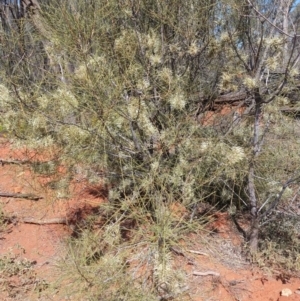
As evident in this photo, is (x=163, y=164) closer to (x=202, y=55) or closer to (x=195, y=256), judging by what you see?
(x=195, y=256)

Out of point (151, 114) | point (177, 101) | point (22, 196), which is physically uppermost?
point (177, 101)

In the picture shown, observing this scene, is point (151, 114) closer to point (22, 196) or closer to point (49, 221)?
point (49, 221)

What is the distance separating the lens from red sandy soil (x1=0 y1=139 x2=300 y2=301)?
2.67 m

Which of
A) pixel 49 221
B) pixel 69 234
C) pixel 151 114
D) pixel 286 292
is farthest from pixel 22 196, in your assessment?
pixel 286 292

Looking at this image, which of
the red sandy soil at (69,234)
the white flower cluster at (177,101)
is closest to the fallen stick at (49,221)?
the red sandy soil at (69,234)

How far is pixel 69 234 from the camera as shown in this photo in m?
3.47

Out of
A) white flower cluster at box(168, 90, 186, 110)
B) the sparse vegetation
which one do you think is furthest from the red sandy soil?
white flower cluster at box(168, 90, 186, 110)

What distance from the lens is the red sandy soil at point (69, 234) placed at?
8.77 feet

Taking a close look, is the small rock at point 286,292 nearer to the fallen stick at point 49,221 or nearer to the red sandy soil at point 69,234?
the red sandy soil at point 69,234

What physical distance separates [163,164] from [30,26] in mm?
1778

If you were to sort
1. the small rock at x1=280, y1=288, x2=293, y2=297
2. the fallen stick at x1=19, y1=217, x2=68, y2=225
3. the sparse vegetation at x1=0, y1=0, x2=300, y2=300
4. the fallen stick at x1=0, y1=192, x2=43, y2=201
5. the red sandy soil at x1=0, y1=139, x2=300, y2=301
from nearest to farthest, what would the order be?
the sparse vegetation at x1=0, y1=0, x2=300, y2=300, the small rock at x1=280, y1=288, x2=293, y2=297, the red sandy soil at x1=0, y1=139, x2=300, y2=301, the fallen stick at x1=19, y1=217, x2=68, y2=225, the fallen stick at x1=0, y1=192, x2=43, y2=201

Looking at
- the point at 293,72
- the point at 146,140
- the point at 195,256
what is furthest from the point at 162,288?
the point at 293,72

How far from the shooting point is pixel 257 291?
267cm

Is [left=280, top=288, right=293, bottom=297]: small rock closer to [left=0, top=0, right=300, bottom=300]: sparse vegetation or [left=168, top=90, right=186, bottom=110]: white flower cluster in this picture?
[left=0, top=0, right=300, bottom=300]: sparse vegetation
